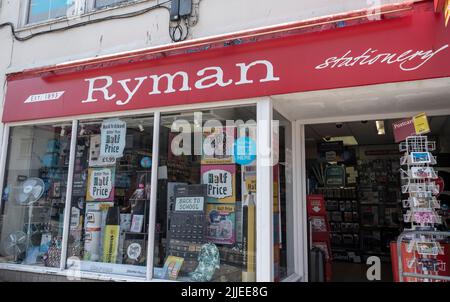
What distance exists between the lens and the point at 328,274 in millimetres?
5758

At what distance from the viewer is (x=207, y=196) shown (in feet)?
15.0

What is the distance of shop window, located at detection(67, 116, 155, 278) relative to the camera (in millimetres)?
4844

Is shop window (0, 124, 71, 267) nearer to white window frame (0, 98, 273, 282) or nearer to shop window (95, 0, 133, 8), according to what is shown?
white window frame (0, 98, 273, 282)

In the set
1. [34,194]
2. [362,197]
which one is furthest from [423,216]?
[362,197]

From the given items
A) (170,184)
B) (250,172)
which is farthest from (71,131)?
(250,172)

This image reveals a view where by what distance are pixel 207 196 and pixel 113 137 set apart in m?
1.63

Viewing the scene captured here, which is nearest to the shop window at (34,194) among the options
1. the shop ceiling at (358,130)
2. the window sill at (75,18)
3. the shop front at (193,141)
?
the shop front at (193,141)

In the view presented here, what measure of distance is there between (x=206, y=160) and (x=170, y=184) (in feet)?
1.78

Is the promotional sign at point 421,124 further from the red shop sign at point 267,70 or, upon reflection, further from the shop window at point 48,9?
the shop window at point 48,9

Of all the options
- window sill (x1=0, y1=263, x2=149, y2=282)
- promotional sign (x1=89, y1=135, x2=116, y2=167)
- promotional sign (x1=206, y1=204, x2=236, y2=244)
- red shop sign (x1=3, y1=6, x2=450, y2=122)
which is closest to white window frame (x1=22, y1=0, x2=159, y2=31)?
red shop sign (x1=3, y1=6, x2=450, y2=122)

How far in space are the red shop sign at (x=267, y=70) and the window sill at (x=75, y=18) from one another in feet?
3.01

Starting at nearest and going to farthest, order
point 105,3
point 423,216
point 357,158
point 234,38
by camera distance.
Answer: point 423,216 → point 234,38 → point 105,3 → point 357,158

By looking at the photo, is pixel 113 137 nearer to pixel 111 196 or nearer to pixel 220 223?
pixel 111 196
